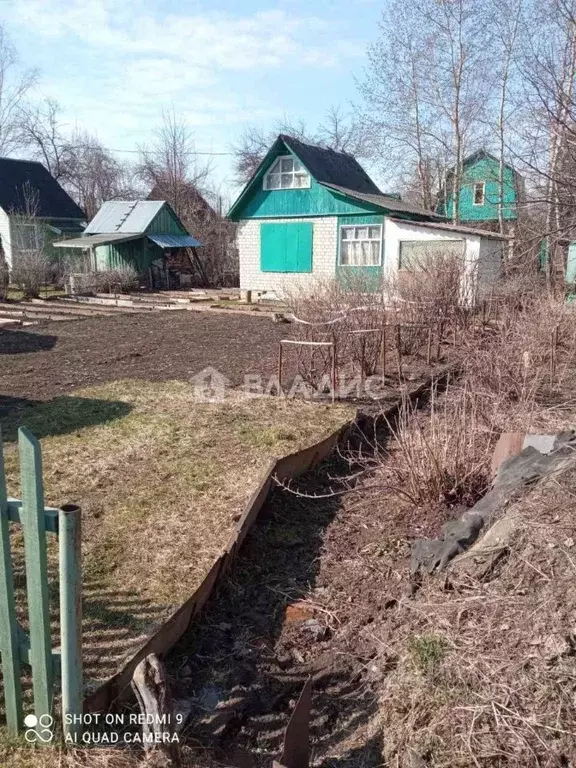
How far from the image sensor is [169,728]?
2.16m

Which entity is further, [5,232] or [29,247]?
[5,232]

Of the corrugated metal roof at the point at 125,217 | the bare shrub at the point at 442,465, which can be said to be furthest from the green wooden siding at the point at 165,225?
the bare shrub at the point at 442,465

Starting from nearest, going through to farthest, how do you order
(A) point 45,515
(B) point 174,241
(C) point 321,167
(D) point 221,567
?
(A) point 45,515 → (D) point 221,567 → (C) point 321,167 → (B) point 174,241

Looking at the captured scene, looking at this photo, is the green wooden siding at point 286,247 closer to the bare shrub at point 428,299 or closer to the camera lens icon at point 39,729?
the bare shrub at point 428,299

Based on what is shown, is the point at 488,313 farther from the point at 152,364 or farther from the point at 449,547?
the point at 449,547

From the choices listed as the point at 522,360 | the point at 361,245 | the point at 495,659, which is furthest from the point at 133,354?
the point at 361,245

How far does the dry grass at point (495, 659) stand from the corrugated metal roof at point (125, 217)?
25242mm

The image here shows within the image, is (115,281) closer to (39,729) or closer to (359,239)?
(359,239)

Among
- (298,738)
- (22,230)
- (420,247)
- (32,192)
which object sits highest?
(32,192)

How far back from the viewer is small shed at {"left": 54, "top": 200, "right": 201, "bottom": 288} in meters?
26.0

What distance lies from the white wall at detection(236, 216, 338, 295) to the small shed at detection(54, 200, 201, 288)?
4.37 m

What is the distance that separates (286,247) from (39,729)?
2109cm

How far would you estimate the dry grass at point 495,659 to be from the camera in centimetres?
210

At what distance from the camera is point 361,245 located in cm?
2045
